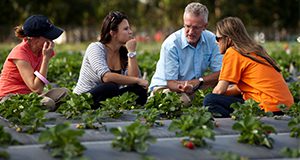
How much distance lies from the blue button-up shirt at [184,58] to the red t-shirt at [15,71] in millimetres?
1350

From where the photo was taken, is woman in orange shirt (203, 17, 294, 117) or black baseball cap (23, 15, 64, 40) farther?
black baseball cap (23, 15, 64, 40)

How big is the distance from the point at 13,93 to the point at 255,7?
42939mm

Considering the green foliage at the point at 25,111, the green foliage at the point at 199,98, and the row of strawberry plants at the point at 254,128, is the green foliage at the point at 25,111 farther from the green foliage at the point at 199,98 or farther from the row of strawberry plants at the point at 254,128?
the green foliage at the point at 199,98

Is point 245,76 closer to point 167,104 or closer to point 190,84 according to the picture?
point 167,104

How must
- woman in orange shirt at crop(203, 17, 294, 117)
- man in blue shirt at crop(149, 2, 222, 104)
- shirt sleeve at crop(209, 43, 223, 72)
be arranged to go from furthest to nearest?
1. shirt sleeve at crop(209, 43, 223, 72)
2. man in blue shirt at crop(149, 2, 222, 104)
3. woman in orange shirt at crop(203, 17, 294, 117)

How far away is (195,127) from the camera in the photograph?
19.2ft

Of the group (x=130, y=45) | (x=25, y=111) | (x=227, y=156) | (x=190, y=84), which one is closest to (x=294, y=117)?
(x=190, y=84)

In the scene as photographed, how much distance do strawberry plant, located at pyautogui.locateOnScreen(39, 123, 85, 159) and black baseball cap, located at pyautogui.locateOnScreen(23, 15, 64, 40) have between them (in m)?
2.53

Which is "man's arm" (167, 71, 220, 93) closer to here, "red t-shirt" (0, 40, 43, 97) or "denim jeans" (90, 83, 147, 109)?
"denim jeans" (90, 83, 147, 109)

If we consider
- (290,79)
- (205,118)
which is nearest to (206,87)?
(205,118)

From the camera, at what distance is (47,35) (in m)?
7.78

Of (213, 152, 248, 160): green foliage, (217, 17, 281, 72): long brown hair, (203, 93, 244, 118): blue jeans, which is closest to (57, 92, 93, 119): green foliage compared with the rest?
(203, 93, 244, 118): blue jeans

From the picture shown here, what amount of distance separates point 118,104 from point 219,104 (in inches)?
40.0

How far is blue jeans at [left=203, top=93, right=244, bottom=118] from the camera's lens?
23.3 feet
